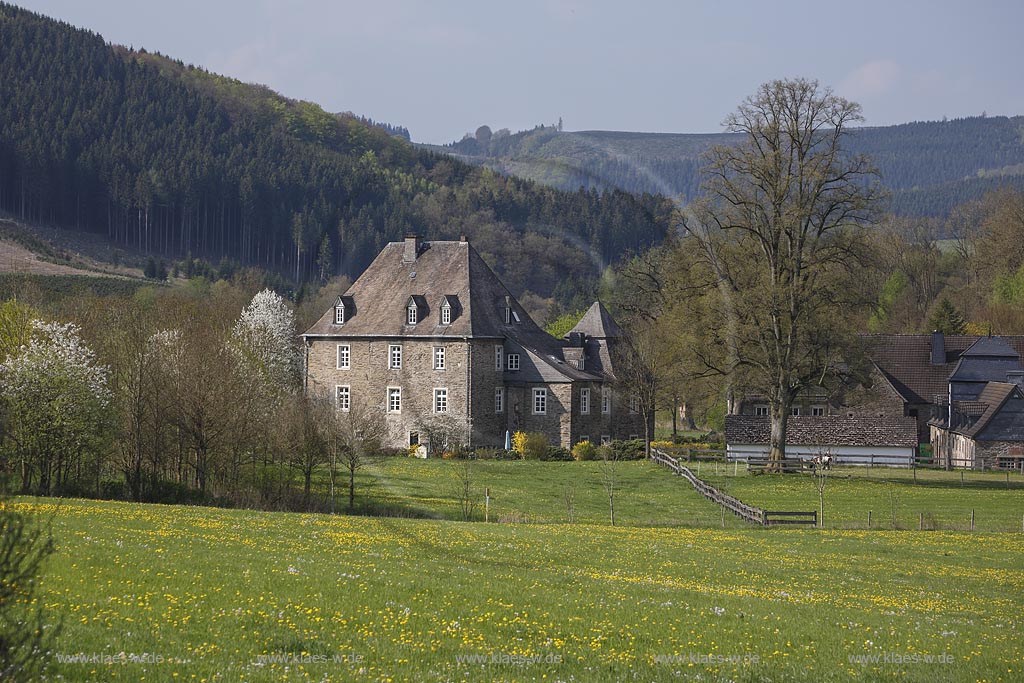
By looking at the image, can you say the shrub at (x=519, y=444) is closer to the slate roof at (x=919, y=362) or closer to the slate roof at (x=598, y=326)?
the slate roof at (x=598, y=326)

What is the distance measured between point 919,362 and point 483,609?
209 feet

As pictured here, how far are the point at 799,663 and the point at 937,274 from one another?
107887mm

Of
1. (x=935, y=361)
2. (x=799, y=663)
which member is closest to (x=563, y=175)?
(x=935, y=361)

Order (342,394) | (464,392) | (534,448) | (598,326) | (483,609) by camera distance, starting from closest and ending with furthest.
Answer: (483,609), (534,448), (464,392), (342,394), (598,326)

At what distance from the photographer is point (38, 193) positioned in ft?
473

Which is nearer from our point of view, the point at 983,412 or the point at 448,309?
the point at 448,309

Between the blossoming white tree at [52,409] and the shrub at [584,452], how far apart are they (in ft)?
96.7

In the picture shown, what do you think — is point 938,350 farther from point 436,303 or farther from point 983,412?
point 436,303

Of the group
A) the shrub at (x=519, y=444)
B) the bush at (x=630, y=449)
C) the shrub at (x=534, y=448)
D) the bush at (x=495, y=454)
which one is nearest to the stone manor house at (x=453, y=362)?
the bush at (x=495, y=454)

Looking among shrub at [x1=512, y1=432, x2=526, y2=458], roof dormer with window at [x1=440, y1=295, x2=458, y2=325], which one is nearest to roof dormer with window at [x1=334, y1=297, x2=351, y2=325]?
roof dormer with window at [x1=440, y1=295, x2=458, y2=325]

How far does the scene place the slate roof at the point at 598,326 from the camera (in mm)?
68500

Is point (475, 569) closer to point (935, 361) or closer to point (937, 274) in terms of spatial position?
point (935, 361)

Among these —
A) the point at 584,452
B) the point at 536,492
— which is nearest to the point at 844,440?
the point at 584,452

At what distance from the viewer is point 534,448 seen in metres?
58.2
